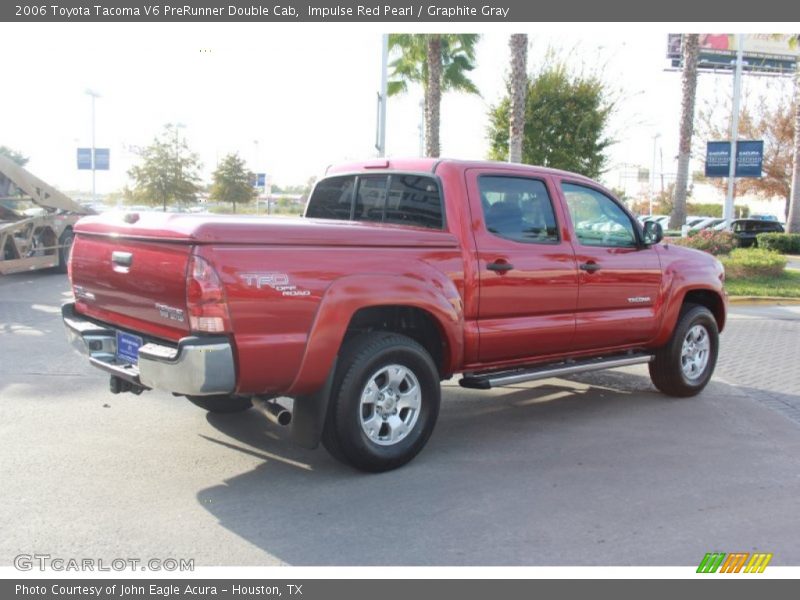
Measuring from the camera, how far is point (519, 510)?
438cm

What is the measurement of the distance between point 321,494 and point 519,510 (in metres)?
1.18

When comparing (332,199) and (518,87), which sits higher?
(518,87)

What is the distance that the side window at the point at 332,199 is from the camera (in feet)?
20.5

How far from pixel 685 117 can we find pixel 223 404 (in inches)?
704

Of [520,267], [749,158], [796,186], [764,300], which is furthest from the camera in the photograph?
[796,186]

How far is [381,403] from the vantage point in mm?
4922

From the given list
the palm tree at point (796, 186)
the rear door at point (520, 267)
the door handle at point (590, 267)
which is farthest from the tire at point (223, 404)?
the palm tree at point (796, 186)

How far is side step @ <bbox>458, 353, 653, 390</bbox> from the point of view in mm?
5516


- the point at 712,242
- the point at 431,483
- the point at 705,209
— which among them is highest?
the point at 705,209

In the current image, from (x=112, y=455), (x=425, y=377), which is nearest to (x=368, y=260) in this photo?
(x=425, y=377)

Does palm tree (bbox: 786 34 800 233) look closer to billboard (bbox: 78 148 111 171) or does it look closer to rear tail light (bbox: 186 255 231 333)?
rear tail light (bbox: 186 255 231 333)

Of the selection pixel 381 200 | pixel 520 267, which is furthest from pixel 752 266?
pixel 381 200

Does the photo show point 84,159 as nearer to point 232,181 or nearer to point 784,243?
point 232,181

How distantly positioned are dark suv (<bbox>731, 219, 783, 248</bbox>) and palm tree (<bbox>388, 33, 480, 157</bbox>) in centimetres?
1331
